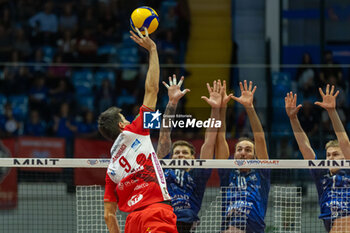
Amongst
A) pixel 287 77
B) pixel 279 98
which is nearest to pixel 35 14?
pixel 287 77

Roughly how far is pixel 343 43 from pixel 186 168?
901cm

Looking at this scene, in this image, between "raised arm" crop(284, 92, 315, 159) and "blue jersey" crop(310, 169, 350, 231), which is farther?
"raised arm" crop(284, 92, 315, 159)

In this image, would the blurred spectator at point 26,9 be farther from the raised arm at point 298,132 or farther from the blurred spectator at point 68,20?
the raised arm at point 298,132

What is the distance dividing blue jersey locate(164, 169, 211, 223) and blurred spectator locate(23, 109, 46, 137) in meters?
4.30

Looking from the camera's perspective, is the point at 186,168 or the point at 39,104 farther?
the point at 39,104

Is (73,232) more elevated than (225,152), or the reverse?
(225,152)

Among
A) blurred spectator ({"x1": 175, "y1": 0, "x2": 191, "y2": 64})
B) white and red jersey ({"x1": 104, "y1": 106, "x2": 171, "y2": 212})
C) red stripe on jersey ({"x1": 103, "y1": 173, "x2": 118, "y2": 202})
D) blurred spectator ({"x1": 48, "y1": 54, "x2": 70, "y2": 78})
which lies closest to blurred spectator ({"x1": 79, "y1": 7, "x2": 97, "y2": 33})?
blurred spectator ({"x1": 175, "y1": 0, "x2": 191, "y2": 64})

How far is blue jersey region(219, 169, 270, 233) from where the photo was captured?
781cm

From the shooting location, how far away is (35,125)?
38.5 feet

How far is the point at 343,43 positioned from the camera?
15727 millimetres

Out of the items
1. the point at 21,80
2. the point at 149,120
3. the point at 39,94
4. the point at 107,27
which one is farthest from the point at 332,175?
the point at 107,27

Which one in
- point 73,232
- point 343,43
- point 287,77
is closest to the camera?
point 73,232

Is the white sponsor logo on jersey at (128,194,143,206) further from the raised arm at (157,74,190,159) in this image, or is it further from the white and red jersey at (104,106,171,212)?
the raised arm at (157,74,190,159)

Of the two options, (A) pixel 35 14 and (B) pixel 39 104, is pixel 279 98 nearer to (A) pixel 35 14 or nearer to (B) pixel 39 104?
(B) pixel 39 104
